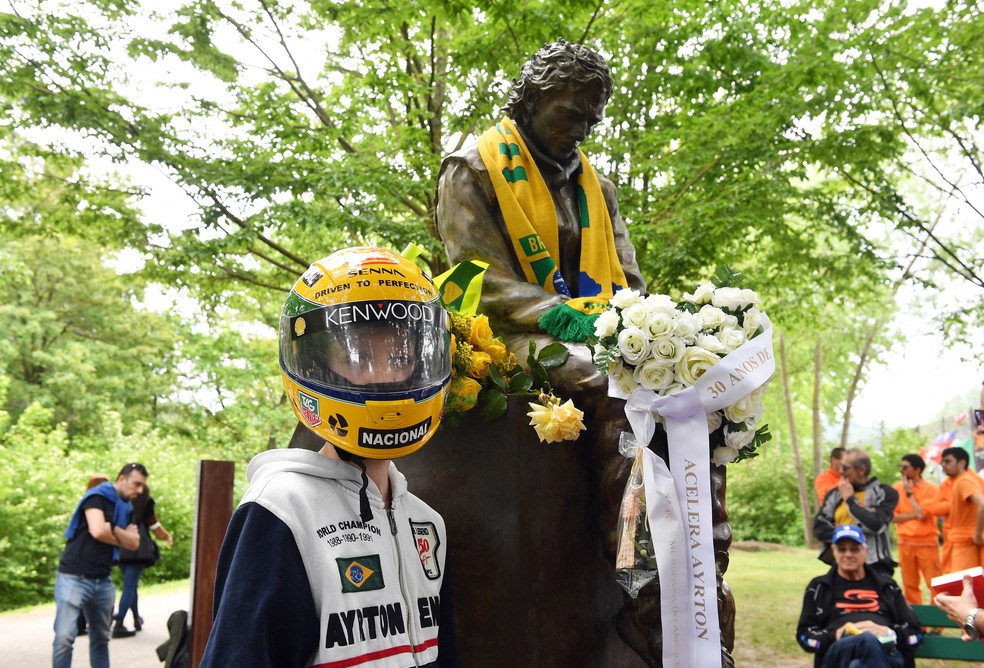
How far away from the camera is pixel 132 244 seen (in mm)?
9664

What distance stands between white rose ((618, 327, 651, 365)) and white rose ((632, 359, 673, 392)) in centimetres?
3

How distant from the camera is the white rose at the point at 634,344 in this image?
98.9 inches

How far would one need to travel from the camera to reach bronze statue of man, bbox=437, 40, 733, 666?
10.3ft

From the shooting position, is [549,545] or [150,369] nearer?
[549,545]

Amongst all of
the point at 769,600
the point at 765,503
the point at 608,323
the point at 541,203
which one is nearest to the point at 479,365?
the point at 608,323

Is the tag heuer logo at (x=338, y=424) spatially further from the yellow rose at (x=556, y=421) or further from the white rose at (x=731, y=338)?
the white rose at (x=731, y=338)

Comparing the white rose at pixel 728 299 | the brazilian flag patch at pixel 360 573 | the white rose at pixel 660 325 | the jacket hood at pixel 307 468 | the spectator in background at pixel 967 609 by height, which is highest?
the white rose at pixel 728 299

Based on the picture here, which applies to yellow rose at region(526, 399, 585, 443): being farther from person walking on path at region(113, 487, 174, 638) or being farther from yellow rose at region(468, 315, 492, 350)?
person walking on path at region(113, 487, 174, 638)

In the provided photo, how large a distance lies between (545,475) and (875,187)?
8.95 metres

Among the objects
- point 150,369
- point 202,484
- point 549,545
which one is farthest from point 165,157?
point 150,369

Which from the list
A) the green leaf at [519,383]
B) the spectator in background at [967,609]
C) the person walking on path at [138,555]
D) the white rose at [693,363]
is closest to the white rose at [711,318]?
the white rose at [693,363]

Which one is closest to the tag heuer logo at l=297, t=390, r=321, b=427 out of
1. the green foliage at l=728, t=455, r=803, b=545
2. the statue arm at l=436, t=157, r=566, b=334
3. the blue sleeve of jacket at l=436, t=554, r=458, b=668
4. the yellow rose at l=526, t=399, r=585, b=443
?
the blue sleeve of jacket at l=436, t=554, r=458, b=668

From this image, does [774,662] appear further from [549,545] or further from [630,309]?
[630,309]

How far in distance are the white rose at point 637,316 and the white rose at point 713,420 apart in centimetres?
38
